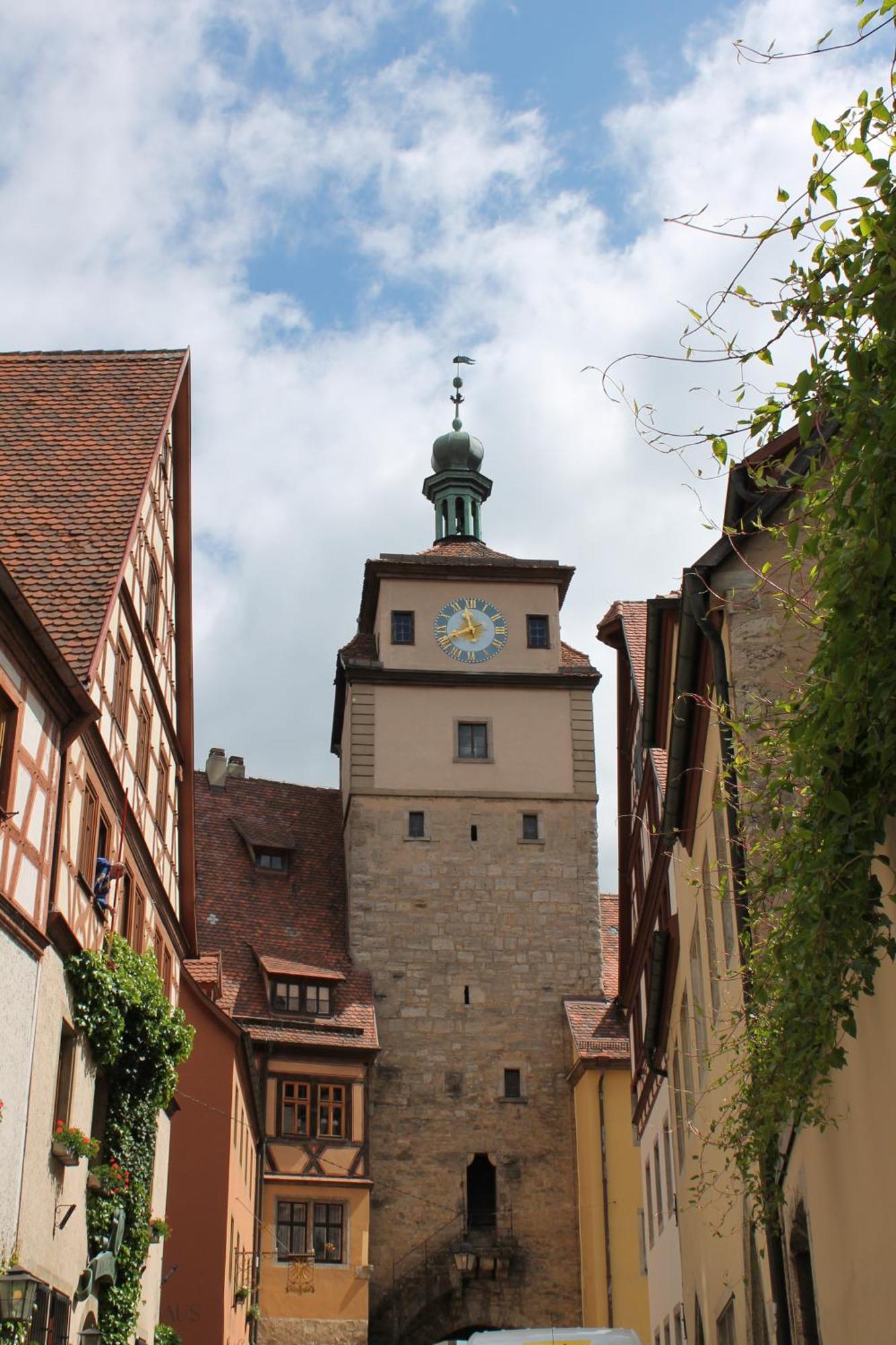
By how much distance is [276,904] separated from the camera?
33938 millimetres

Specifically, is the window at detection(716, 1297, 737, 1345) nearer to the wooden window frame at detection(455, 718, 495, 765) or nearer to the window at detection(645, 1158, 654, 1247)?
the window at detection(645, 1158, 654, 1247)

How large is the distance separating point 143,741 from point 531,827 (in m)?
19.0

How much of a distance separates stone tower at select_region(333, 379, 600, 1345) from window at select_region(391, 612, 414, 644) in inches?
1.6

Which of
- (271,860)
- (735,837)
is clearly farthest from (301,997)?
(735,837)

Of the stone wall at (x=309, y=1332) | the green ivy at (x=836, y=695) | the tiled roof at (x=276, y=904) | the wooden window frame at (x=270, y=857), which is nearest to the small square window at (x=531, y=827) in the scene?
the tiled roof at (x=276, y=904)

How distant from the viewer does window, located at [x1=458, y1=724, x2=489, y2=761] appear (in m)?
34.7

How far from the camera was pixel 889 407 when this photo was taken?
388 cm

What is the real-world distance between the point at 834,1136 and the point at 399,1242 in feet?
82.1

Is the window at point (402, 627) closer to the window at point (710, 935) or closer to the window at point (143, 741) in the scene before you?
the window at point (143, 741)

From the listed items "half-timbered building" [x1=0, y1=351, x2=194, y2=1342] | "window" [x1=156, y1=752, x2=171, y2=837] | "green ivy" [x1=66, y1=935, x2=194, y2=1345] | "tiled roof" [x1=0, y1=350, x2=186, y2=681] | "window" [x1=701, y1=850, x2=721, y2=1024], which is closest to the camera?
"half-timbered building" [x1=0, y1=351, x2=194, y2=1342]

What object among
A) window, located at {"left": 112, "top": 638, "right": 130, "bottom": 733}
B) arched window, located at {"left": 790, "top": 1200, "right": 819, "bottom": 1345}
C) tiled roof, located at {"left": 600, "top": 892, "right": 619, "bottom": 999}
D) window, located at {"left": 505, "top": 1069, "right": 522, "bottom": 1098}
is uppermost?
tiled roof, located at {"left": 600, "top": 892, "right": 619, "bottom": 999}

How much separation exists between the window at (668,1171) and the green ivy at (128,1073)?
5.46 m

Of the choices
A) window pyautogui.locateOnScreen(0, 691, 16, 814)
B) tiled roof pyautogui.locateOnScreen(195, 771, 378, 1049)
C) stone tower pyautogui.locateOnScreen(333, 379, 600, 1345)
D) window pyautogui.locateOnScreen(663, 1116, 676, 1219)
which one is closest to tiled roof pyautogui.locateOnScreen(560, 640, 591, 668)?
stone tower pyautogui.locateOnScreen(333, 379, 600, 1345)

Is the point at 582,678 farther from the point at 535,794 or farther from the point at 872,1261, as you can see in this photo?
the point at 872,1261
